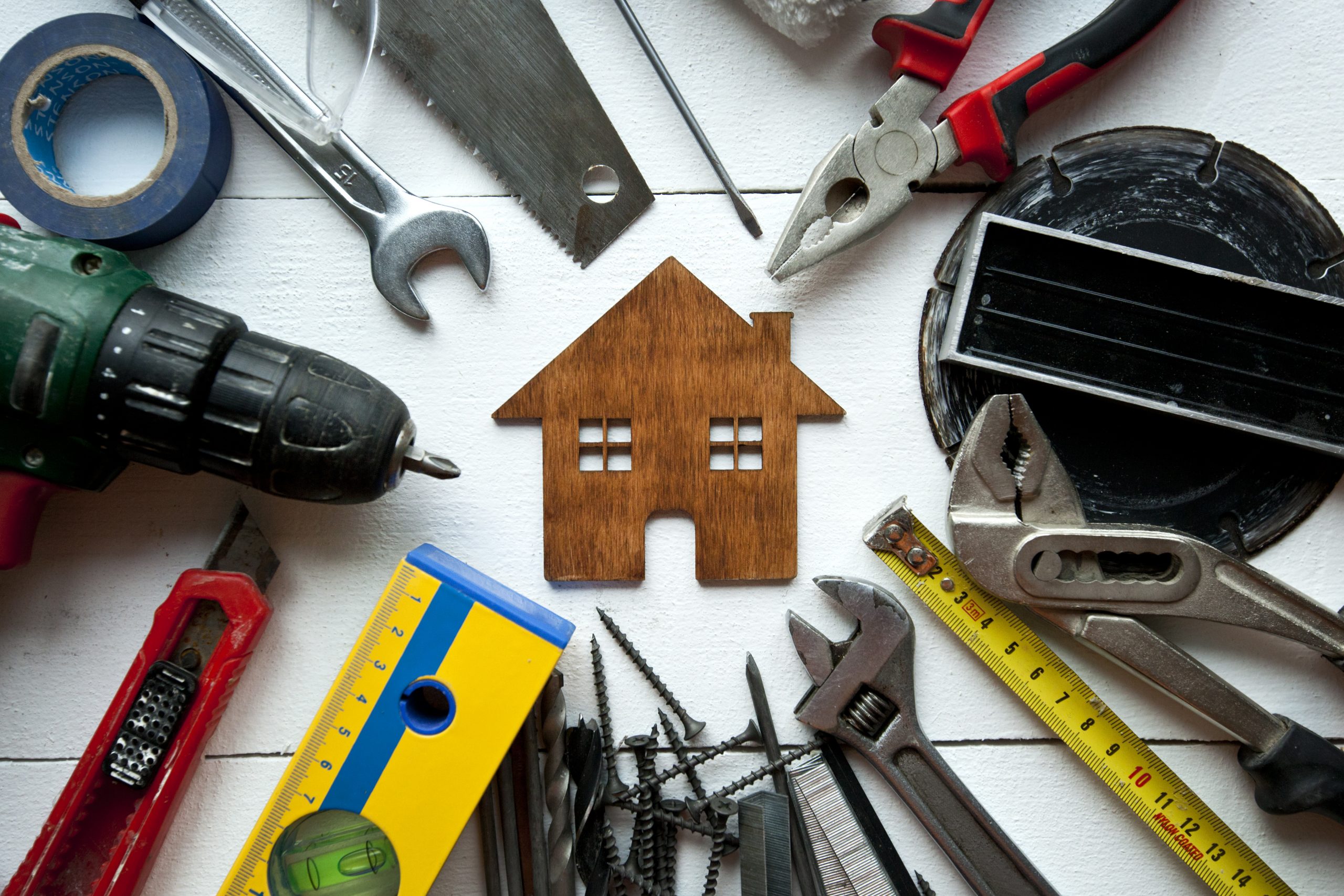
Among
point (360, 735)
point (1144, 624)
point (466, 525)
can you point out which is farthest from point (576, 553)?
point (1144, 624)

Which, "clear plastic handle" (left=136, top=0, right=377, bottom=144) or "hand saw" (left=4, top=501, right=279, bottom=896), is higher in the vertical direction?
"clear plastic handle" (left=136, top=0, right=377, bottom=144)

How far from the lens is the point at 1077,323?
36.1 inches

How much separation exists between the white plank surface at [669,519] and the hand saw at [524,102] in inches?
1.0

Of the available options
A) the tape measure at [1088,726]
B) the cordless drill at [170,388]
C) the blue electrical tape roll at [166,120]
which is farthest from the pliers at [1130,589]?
the blue electrical tape roll at [166,120]

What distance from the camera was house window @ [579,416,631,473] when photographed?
3.15 feet

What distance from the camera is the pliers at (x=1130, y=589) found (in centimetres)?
90

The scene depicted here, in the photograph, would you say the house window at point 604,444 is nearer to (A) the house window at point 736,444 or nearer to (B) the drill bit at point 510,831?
(A) the house window at point 736,444

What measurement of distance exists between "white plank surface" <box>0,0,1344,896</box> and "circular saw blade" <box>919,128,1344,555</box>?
0.04m

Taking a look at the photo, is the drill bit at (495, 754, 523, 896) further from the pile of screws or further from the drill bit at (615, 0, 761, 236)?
the drill bit at (615, 0, 761, 236)

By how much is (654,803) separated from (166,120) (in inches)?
35.8

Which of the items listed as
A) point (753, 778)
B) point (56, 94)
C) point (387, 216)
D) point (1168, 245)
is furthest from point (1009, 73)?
point (56, 94)

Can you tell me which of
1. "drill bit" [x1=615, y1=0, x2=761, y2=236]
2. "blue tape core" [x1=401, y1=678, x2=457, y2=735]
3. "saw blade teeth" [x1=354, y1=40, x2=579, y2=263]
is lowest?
"blue tape core" [x1=401, y1=678, x2=457, y2=735]

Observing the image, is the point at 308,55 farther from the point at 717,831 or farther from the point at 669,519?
the point at 717,831

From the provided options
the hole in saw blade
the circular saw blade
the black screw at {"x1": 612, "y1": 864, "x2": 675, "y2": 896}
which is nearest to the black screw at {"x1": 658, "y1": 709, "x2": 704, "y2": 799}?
the black screw at {"x1": 612, "y1": 864, "x2": 675, "y2": 896}
